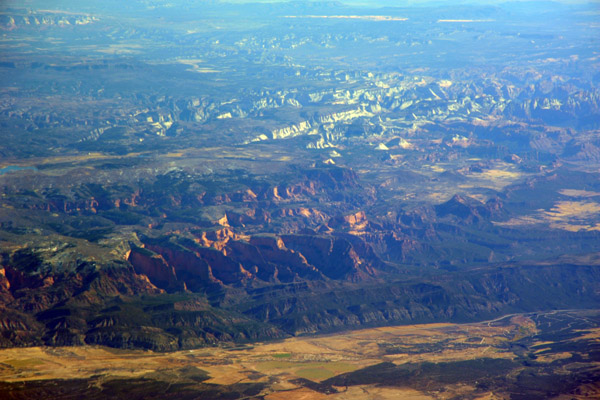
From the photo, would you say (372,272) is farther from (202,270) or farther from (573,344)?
(573,344)

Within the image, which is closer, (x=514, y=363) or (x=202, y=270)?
(x=514, y=363)

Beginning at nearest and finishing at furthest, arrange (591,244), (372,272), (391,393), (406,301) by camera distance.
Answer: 1. (391,393)
2. (406,301)
3. (372,272)
4. (591,244)

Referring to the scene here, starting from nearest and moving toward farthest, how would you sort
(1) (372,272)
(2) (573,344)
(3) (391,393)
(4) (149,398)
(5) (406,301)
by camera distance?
(4) (149,398) → (3) (391,393) → (2) (573,344) → (5) (406,301) → (1) (372,272)

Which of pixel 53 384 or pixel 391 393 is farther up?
pixel 53 384

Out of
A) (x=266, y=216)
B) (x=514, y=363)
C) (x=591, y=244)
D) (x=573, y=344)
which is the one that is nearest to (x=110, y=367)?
(x=514, y=363)

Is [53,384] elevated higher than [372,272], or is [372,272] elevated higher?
[53,384]

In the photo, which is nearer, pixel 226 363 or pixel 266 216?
pixel 226 363

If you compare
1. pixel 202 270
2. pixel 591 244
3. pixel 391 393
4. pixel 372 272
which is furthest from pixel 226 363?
pixel 591 244

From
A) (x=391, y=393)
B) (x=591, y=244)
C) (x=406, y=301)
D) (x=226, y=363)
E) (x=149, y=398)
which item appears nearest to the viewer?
(x=149, y=398)

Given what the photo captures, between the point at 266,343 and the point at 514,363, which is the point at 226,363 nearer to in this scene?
the point at 266,343
